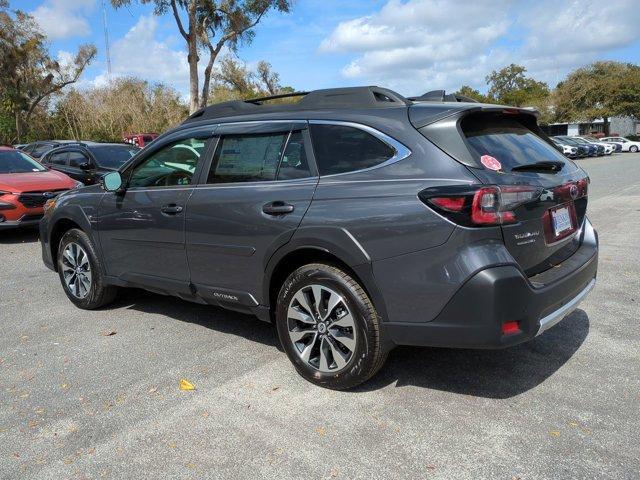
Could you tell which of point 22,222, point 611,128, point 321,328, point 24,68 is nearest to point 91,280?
point 321,328

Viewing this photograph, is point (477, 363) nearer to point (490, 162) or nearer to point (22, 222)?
point (490, 162)

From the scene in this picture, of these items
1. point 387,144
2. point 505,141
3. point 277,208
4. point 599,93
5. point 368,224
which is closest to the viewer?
point 368,224

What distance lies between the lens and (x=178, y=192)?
175 inches

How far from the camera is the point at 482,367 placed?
12.9ft

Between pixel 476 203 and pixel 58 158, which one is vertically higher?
pixel 58 158

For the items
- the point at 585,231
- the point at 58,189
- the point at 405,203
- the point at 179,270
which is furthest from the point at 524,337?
the point at 58,189

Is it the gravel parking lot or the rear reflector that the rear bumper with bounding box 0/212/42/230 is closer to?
the gravel parking lot

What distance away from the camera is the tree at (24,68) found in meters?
38.3

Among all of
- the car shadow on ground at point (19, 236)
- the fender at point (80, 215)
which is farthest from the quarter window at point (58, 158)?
the fender at point (80, 215)

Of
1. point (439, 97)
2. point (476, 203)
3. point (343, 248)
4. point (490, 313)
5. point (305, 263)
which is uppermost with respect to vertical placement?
point (439, 97)

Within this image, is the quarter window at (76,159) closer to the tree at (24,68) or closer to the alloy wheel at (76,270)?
the alloy wheel at (76,270)

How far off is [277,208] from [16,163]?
913 cm

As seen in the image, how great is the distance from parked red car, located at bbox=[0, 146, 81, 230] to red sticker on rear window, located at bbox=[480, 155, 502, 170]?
28.0 ft

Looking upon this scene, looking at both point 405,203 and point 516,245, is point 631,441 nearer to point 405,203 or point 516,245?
point 516,245
